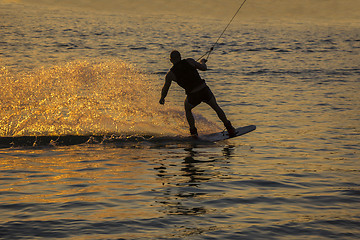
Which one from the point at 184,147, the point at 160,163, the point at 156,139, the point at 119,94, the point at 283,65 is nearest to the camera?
the point at 160,163

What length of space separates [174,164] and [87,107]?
444cm

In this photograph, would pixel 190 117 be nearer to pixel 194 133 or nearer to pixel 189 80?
pixel 194 133

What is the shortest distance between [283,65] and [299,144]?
2075 cm

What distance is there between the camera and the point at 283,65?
108ft

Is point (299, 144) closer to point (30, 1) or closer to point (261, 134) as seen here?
point (261, 134)

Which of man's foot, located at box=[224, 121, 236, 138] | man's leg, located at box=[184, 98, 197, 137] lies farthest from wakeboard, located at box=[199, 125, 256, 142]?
man's leg, located at box=[184, 98, 197, 137]

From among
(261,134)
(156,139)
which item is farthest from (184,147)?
(261,134)

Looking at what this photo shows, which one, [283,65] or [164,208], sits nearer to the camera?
[164,208]

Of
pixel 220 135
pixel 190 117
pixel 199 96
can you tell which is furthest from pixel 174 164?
pixel 220 135

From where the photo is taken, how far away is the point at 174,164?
1082 cm

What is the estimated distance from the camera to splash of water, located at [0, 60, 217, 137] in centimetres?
1391

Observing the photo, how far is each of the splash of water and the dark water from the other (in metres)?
0.03

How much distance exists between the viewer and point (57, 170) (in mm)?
10148

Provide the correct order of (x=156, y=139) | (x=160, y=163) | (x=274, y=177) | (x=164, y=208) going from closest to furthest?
1. (x=164, y=208)
2. (x=274, y=177)
3. (x=160, y=163)
4. (x=156, y=139)
